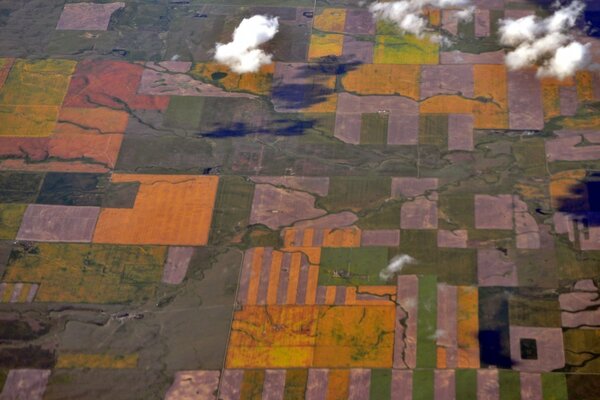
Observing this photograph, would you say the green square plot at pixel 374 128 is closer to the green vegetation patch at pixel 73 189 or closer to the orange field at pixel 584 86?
the orange field at pixel 584 86

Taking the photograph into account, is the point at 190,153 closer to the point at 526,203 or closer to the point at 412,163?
the point at 412,163

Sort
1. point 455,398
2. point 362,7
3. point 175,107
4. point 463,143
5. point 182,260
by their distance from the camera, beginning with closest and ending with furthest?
point 455,398 < point 182,260 < point 463,143 < point 175,107 < point 362,7

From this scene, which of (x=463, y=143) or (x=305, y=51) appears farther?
(x=305, y=51)

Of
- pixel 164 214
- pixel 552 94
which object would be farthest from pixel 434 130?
pixel 164 214

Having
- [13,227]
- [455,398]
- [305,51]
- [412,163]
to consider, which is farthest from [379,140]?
[13,227]

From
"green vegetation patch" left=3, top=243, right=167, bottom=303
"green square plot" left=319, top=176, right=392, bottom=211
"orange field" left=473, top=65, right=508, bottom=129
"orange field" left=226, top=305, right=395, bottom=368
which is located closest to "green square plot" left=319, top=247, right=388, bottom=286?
"orange field" left=226, top=305, right=395, bottom=368

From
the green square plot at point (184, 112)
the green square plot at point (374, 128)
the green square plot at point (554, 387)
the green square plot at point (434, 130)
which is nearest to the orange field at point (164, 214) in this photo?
the green square plot at point (184, 112)

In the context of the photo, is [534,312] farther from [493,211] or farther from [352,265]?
[352,265]
